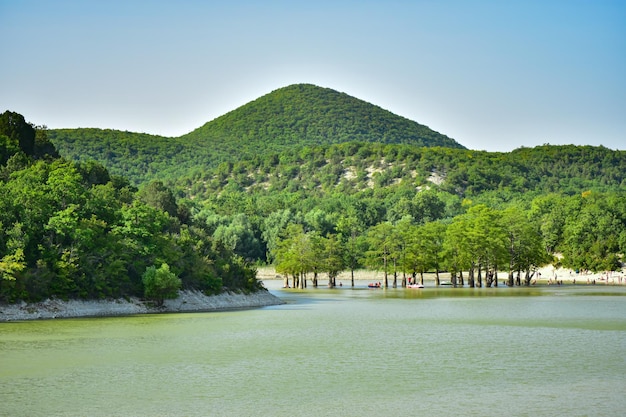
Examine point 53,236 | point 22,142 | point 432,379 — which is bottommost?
point 432,379

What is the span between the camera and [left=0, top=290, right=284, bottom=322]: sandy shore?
55469 millimetres

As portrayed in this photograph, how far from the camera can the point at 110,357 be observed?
127 ft

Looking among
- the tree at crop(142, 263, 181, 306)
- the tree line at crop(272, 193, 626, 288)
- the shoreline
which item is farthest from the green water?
the shoreline

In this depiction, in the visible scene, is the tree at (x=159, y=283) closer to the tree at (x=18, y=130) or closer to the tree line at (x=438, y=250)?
the tree at (x=18, y=130)

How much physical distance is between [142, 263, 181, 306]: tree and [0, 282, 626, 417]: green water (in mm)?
3430

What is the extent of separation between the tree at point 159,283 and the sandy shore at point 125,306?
85 centimetres

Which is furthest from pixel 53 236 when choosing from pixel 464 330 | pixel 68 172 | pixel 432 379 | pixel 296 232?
pixel 296 232

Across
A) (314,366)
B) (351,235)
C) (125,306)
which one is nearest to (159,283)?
(125,306)

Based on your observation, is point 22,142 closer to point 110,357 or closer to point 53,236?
point 53,236

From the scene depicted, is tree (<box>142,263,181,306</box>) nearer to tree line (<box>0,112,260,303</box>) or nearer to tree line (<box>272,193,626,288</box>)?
tree line (<box>0,112,260,303</box>)

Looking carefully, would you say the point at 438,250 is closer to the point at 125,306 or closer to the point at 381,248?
the point at 381,248

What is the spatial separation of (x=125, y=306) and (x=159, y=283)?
3.04 meters

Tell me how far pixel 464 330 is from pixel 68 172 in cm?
3783

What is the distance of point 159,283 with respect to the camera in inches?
2496
